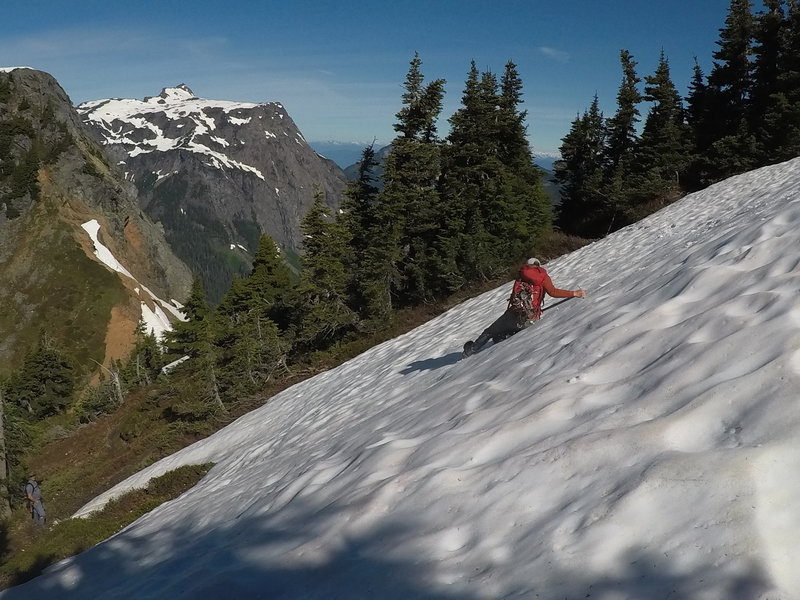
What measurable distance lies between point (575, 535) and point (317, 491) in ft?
10.3

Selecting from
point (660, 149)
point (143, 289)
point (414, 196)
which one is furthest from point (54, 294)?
point (660, 149)

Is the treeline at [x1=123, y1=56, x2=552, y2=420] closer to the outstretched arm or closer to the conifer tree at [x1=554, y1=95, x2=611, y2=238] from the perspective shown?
the conifer tree at [x1=554, y1=95, x2=611, y2=238]

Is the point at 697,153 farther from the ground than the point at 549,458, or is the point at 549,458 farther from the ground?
the point at 697,153

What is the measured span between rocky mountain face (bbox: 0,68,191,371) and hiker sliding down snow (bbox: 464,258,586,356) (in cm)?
7424

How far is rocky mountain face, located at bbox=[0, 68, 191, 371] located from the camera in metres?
74.6

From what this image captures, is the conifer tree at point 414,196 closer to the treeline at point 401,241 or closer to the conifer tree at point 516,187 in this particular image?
the treeline at point 401,241

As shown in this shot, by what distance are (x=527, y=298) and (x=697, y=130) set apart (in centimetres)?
4725

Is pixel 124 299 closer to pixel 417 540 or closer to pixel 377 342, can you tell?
pixel 377 342

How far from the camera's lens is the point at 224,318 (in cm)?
4125

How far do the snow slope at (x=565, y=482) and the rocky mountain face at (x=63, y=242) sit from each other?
75056 millimetres

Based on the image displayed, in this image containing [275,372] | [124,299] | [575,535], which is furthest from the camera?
[124,299]

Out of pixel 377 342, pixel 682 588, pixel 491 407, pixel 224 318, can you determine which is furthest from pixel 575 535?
pixel 224 318

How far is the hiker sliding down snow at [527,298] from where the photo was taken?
340 inches

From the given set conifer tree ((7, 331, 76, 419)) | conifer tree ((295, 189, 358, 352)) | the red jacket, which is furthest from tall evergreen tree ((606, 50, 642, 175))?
conifer tree ((7, 331, 76, 419))
